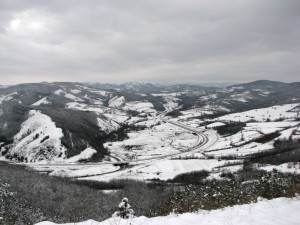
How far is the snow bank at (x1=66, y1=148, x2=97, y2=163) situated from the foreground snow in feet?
577

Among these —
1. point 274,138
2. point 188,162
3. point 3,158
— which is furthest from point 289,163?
point 3,158

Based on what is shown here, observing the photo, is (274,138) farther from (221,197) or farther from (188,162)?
(221,197)

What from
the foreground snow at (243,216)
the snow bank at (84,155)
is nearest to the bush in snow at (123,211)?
the foreground snow at (243,216)

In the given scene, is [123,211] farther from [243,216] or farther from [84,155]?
[84,155]

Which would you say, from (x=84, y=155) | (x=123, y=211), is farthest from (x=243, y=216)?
(x=84, y=155)

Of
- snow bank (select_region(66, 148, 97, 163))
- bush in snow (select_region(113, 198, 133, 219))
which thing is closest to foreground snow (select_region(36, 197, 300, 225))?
bush in snow (select_region(113, 198, 133, 219))

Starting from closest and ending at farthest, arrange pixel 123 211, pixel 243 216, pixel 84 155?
pixel 243 216 < pixel 123 211 < pixel 84 155

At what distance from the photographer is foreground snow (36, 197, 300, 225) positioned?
11.9 metres

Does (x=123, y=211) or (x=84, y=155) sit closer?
(x=123, y=211)

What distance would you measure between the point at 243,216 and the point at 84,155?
18413 centimetres

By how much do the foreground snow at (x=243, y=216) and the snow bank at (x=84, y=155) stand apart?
176 metres

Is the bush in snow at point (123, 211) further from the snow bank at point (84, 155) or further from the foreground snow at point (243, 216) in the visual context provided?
the snow bank at point (84, 155)

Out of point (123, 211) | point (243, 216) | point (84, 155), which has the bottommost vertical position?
point (84, 155)

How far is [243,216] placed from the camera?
41.6 ft
